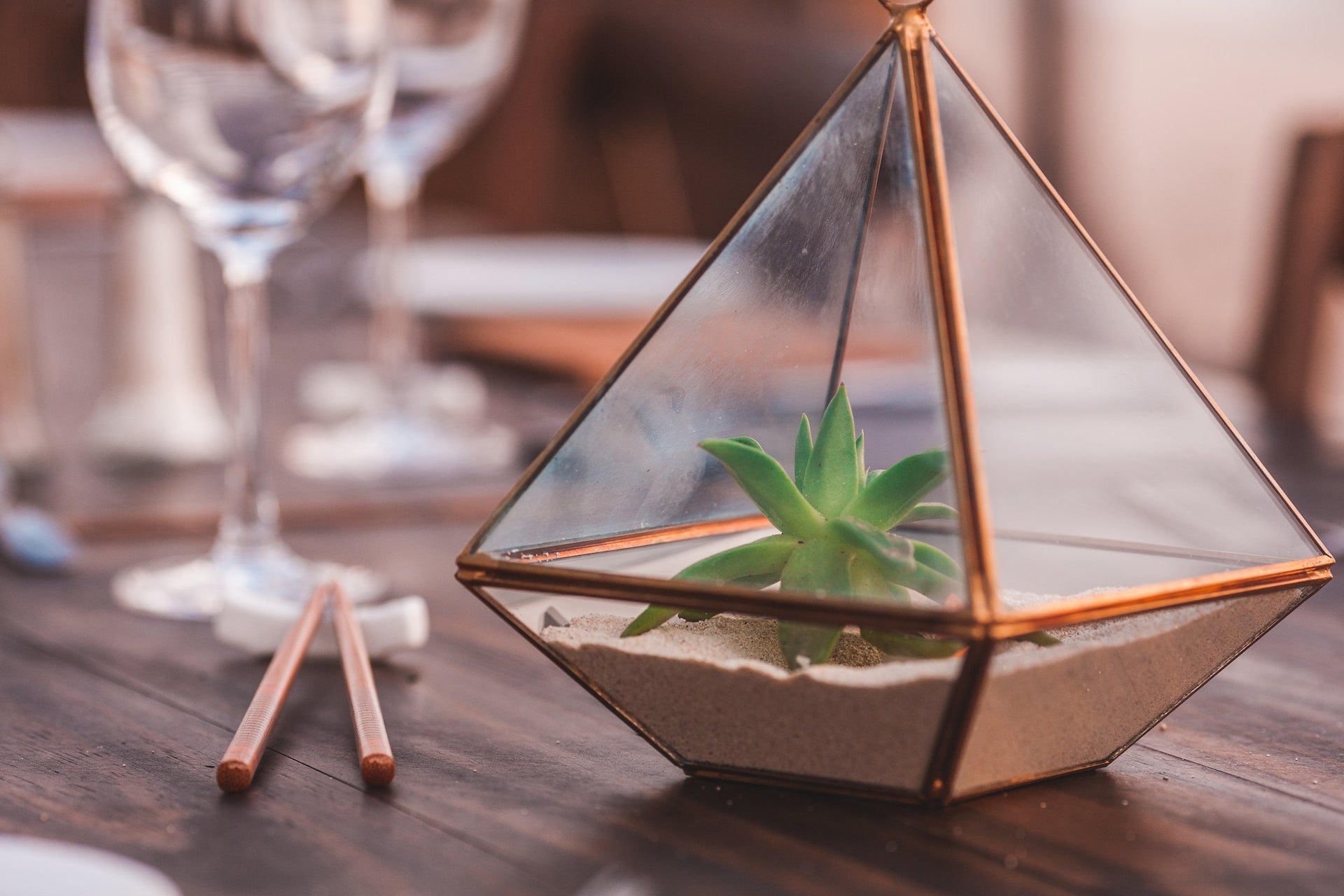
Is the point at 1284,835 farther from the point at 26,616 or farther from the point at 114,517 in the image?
the point at 114,517

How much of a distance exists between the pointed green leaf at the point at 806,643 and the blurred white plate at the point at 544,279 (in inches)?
30.3

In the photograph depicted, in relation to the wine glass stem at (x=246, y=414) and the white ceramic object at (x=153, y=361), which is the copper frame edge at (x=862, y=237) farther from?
the white ceramic object at (x=153, y=361)

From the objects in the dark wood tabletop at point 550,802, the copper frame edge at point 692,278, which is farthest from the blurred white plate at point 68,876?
the copper frame edge at point 692,278

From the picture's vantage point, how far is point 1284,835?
0.36 meters

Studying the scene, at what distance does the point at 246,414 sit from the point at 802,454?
354mm

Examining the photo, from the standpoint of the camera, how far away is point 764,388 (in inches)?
16.6

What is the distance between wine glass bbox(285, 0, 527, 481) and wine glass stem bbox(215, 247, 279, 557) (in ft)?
0.77

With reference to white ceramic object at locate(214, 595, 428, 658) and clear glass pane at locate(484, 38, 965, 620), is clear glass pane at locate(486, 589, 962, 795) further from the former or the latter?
white ceramic object at locate(214, 595, 428, 658)

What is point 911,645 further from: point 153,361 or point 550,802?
point 153,361

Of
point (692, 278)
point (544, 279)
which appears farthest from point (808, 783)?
point (544, 279)

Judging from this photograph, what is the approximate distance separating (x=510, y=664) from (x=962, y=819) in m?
0.21

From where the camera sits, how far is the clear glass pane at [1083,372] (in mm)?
385

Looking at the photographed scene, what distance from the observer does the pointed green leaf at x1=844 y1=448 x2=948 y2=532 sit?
0.35 m

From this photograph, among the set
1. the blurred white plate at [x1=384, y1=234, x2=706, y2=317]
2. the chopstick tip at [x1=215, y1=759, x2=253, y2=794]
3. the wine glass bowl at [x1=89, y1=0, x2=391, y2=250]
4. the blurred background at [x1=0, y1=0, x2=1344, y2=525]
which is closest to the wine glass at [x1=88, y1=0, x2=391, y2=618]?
the wine glass bowl at [x1=89, y1=0, x2=391, y2=250]
